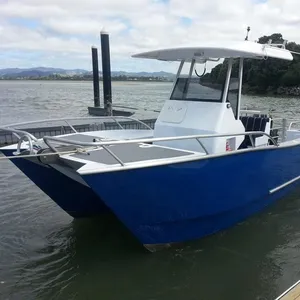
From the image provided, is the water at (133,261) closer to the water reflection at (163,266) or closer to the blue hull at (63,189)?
the water reflection at (163,266)

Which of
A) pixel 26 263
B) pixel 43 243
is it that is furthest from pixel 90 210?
pixel 26 263

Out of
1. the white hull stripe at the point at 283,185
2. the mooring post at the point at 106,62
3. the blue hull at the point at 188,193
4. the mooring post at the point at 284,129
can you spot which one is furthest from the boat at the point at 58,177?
the mooring post at the point at 106,62

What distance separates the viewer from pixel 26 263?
5.20 meters

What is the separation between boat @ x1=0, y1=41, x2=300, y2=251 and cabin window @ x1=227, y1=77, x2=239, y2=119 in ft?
0.05

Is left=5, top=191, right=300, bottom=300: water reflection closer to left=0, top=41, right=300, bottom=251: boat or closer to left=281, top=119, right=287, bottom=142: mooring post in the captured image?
left=0, top=41, right=300, bottom=251: boat

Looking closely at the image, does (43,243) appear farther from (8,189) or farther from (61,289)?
(8,189)

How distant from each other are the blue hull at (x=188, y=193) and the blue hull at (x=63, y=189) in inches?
59.8

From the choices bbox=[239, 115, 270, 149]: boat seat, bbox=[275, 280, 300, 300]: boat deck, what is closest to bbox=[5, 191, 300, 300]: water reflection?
bbox=[275, 280, 300, 300]: boat deck

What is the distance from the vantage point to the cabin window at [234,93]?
607 cm

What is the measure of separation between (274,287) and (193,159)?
75.2 inches

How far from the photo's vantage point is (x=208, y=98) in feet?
20.0

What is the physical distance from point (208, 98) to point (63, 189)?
9.29 ft

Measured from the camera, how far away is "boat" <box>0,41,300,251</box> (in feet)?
14.4

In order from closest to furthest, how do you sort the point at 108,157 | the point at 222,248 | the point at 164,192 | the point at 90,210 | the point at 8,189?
the point at 164,192, the point at 108,157, the point at 222,248, the point at 90,210, the point at 8,189
